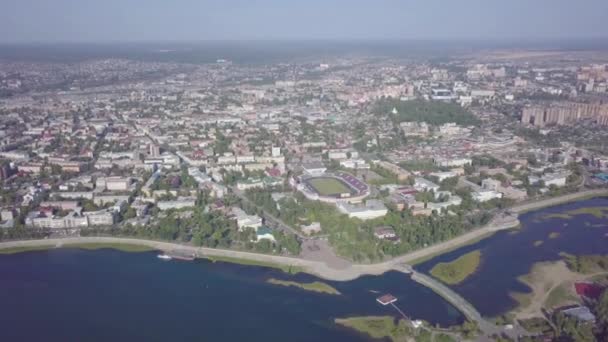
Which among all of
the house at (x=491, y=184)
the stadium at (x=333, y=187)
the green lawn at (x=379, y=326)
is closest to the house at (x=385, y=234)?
the stadium at (x=333, y=187)

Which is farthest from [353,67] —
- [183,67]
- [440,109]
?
[440,109]

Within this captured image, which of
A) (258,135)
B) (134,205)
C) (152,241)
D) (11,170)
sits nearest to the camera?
(152,241)

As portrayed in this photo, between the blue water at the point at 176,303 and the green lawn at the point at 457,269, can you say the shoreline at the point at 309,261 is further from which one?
the green lawn at the point at 457,269

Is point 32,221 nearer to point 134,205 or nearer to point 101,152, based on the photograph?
point 134,205

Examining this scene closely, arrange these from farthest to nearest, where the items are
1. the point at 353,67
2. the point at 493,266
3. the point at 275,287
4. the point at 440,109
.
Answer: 1. the point at 353,67
2. the point at 440,109
3. the point at 493,266
4. the point at 275,287

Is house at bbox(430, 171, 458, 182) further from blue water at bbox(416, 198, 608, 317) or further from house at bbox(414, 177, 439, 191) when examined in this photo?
blue water at bbox(416, 198, 608, 317)

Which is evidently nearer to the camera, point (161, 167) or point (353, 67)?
point (161, 167)

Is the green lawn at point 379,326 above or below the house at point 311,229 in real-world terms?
below

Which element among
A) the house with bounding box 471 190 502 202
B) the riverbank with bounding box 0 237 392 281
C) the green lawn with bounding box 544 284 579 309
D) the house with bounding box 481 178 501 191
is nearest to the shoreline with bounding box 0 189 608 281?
the riverbank with bounding box 0 237 392 281
